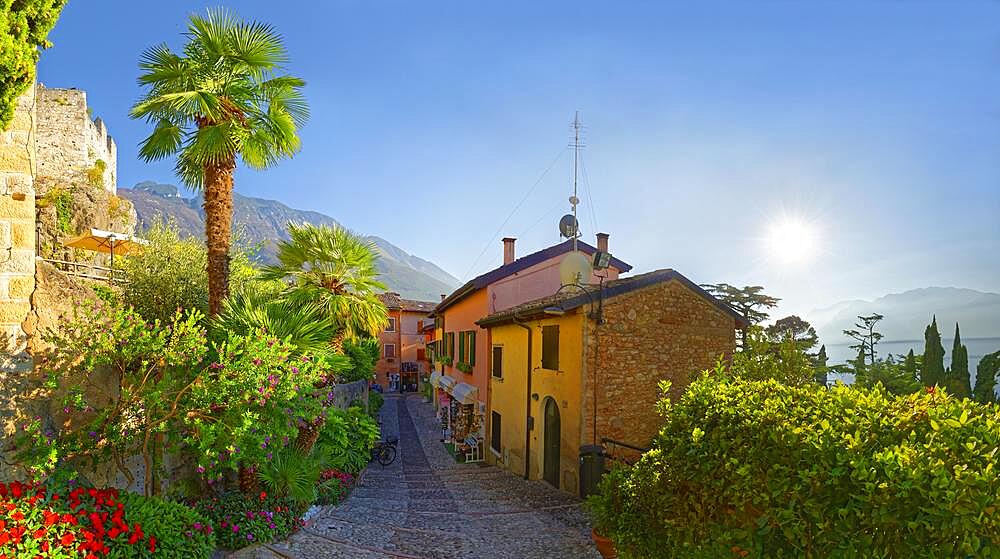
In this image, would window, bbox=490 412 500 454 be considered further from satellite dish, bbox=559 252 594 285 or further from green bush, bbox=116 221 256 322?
green bush, bbox=116 221 256 322

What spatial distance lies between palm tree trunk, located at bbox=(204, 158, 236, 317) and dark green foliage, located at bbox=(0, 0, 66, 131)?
4.91m

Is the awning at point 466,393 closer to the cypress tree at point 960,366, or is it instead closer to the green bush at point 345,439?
the green bush at point 345,439

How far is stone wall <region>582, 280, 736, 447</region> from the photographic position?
12922 mm

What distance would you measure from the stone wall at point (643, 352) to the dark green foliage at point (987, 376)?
981 inches

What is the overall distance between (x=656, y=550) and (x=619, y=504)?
0.94 m

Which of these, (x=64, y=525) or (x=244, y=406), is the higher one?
(x=244, y=406)

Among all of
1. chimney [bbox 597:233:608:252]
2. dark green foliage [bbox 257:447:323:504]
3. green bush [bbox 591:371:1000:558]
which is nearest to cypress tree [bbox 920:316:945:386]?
chimney [bbox 597:233:608:252]

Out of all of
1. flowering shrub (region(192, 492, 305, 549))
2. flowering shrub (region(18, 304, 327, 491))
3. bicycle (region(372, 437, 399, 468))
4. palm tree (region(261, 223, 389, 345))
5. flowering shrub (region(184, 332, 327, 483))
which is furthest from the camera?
bicycle (region(372, 437, 399, 468))

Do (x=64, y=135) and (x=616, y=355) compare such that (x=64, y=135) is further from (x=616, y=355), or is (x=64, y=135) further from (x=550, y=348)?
(x=616, y=355)

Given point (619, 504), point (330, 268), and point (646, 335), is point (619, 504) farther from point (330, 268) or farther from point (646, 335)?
point (330, 268)

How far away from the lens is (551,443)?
600 inches

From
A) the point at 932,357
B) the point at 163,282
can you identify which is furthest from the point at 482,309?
the point at 932,357

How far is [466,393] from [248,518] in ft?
49.9

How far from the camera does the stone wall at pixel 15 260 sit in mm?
6648
